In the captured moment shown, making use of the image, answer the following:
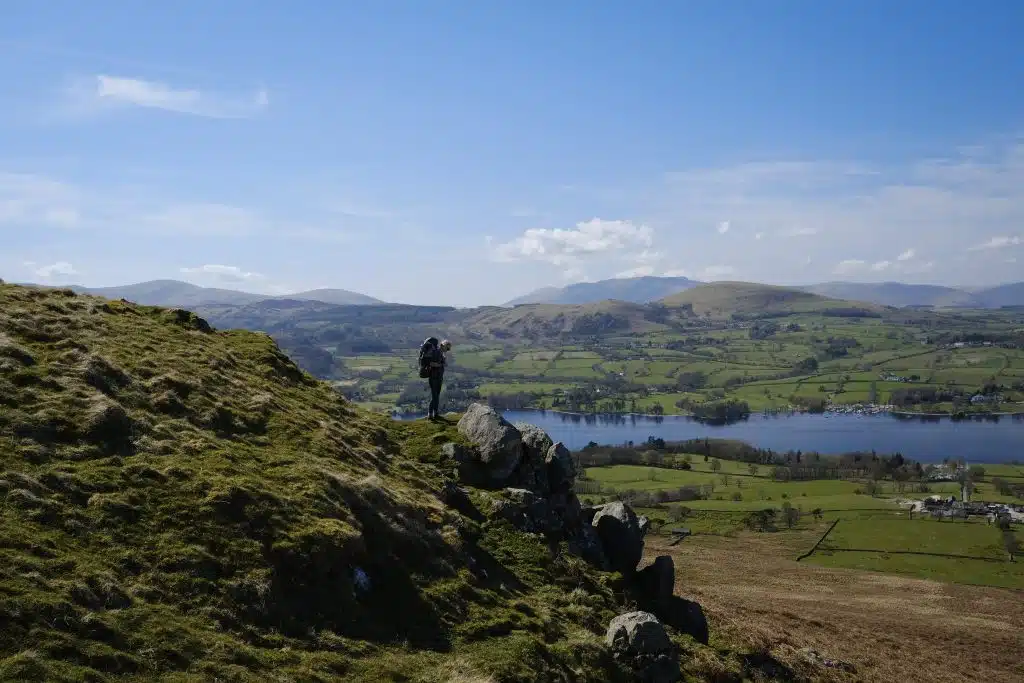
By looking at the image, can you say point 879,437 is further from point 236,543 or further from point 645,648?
point 236,543

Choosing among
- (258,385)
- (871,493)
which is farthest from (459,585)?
(871,493)

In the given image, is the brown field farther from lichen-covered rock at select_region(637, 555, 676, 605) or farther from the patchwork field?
the patchwork field

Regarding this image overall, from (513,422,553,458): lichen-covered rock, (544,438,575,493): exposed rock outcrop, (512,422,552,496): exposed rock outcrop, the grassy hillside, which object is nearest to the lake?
(513,422,553,458): lichen-covered rock

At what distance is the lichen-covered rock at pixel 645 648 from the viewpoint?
2058 cm

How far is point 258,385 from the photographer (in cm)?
2928

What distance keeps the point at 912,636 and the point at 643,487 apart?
2974 inches

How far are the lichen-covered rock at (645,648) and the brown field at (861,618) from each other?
5.89 meters

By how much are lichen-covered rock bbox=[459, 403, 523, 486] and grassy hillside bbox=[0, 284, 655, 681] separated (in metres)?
2.02

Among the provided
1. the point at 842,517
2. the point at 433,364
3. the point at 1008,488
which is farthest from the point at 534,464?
the point at 1008,488

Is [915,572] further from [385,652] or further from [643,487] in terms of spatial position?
[385,652]

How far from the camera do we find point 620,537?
1155 inches

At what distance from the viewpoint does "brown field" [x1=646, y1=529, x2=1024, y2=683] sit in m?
29.6

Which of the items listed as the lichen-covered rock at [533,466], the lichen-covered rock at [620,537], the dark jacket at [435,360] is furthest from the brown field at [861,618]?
the dark jacket at [435,360]

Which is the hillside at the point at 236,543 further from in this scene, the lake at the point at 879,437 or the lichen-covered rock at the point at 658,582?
the lake at the point at 879,437
